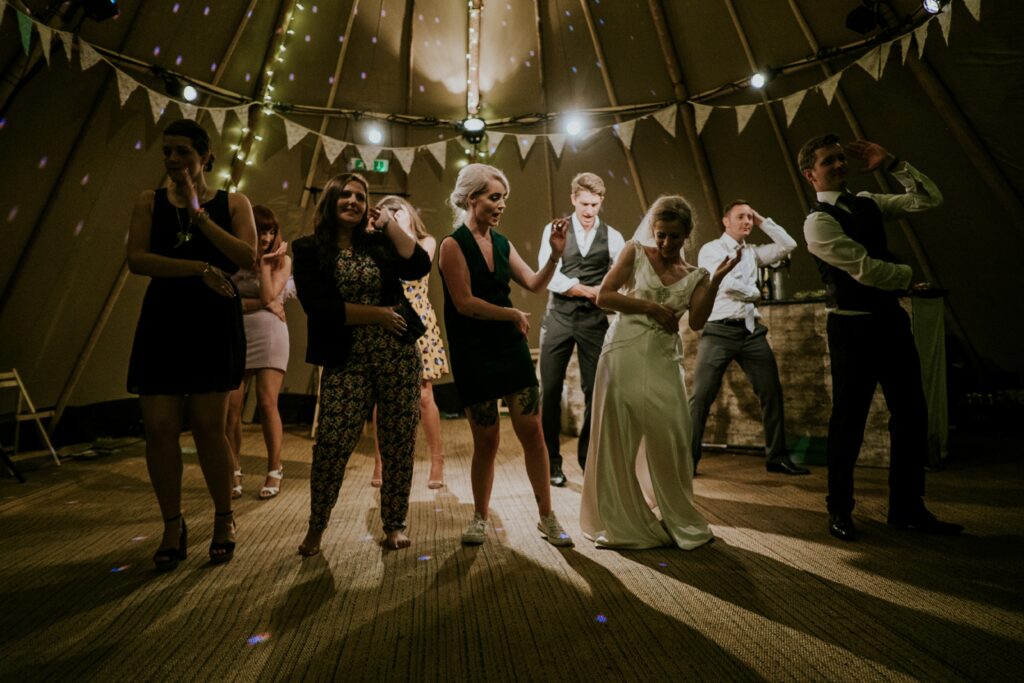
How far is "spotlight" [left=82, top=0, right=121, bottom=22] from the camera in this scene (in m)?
3.40

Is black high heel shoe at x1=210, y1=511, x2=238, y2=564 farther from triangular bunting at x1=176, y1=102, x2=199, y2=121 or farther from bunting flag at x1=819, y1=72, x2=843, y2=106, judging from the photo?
bunting flag at x1=819, y1=72, x2=843, y2=106

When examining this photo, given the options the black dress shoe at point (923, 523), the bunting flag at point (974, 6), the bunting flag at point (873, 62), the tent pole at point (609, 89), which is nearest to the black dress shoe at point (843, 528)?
the black dress shoe at point (923, 523)

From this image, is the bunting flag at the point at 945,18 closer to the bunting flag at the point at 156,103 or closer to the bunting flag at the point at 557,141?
the bunting flag at the point at 557,141

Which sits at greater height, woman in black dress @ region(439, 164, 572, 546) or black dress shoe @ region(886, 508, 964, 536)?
woman in black dress @ region(439, 164, 572, 546)

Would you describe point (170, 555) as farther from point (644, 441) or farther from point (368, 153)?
point (368, 153)

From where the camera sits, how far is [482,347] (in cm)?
206

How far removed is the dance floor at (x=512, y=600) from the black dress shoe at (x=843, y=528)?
4 cm

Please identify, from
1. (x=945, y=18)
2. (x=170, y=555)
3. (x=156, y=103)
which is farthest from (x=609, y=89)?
(x=170, y=555)

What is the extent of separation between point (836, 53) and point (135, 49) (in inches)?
213

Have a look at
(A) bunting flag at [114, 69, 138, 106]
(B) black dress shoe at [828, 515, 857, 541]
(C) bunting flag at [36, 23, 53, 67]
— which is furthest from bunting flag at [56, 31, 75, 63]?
(B) black dress shoe at [828, 515, 857, 541]

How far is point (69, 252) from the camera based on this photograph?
4258mm

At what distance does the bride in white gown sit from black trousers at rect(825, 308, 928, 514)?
22.2 inches

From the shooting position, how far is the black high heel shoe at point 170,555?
75.9 inches

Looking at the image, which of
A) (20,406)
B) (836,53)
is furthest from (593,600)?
(836,53)
